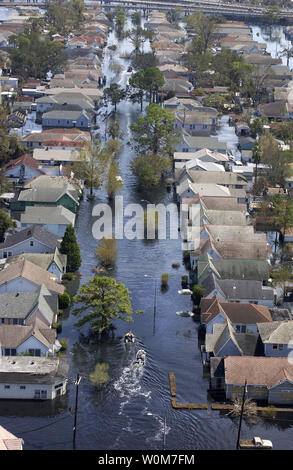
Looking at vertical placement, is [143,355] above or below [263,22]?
below

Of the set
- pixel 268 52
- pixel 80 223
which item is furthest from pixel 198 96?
pixel 80 223

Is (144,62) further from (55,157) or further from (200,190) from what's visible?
(200,190)

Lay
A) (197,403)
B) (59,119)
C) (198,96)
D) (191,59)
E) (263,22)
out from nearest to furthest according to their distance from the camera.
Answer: (197,403) → (59,119) → (198,96) → (191,59) → (263,22)

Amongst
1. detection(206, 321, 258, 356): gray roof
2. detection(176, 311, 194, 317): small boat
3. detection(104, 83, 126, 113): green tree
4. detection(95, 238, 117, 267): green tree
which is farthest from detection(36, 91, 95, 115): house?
detection(206, 321, 258, 356): gray roof

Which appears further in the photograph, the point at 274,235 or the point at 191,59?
the point at 191,59

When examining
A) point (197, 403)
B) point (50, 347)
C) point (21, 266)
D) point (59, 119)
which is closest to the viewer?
point (197, 403)

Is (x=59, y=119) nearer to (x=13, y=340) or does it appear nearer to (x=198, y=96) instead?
(x=198, y=96)

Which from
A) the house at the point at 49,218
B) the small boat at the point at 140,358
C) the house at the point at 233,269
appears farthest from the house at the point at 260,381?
the house at the point at 49,218
